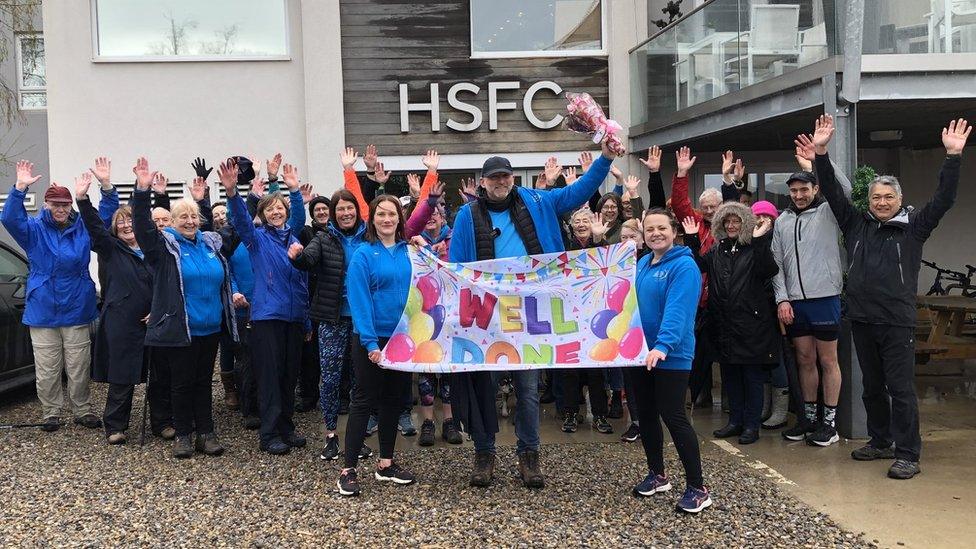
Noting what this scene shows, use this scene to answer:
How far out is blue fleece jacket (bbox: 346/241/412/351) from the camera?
476 centimetres

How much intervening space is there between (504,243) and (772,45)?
413 centimetres

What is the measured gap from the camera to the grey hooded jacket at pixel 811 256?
5.75 m

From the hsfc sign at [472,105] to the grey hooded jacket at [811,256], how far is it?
629 centimetres

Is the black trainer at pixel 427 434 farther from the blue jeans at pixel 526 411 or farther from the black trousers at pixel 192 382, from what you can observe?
the black trousers at pixel 192 382

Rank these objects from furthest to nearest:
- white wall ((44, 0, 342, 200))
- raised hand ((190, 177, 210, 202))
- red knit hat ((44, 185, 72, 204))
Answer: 1. white wall ((44, 0, 342, 200))
2. raised hand ((190, 177, 210, 202))
3. red knit hat ((44, 185, 72, 204))

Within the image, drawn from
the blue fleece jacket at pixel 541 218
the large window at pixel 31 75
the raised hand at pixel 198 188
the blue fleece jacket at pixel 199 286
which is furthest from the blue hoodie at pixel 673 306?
the large window at pixel 31 75

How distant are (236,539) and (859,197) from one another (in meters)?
4.84

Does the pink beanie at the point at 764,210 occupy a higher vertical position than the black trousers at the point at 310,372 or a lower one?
higher

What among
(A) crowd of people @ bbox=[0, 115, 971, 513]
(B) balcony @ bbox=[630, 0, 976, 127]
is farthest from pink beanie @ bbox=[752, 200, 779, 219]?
(B) balcony @ bbox=[630, 0, 976, 127]

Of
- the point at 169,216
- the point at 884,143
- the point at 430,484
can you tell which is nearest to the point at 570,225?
the point at 430,484

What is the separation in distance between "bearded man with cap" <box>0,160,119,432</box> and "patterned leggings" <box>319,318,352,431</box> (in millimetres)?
2309

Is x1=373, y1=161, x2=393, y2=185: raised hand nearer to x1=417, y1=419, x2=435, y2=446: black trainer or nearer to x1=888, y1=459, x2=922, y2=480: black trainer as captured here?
x1=417, y1=419, x2=435, y2=446: black trainer

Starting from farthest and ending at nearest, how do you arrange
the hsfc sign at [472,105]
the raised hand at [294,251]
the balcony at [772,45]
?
1. the hsfc sign at [472,105]
2. the balcony at [772,45]
3. the raised hand at [294,251]

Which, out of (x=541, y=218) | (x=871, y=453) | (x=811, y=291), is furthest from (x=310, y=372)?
(x=871, y=453)
